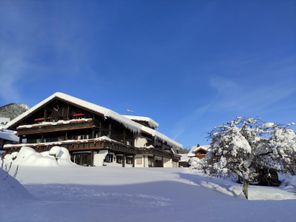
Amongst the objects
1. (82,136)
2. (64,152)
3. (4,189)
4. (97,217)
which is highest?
(82,136)

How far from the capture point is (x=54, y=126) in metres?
41.0

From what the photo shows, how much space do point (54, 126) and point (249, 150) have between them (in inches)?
1025

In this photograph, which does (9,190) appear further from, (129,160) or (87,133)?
(129,160)

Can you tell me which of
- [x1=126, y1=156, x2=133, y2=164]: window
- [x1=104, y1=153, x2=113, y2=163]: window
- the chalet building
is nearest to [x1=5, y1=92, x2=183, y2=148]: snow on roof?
the chalet building

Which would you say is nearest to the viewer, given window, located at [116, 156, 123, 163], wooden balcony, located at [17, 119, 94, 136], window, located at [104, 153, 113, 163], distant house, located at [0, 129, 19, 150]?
wooden balcony, located at [17, 119, 94, 136]

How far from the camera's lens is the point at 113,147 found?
123 feet

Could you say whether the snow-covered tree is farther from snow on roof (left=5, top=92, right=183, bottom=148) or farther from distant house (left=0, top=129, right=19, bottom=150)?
distant house (left=0, top=129, right=19, bottom=150)

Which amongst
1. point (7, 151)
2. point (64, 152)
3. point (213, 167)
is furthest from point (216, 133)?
point (7, 151)

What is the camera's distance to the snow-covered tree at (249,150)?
21703 millimetres

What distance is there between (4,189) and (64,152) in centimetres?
2482

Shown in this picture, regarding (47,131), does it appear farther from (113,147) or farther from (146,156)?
(146,156)

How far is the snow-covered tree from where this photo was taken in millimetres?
21703

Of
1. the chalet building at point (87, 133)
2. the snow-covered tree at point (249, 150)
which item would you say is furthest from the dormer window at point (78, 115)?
the snow-covered tree at point (249, 150)

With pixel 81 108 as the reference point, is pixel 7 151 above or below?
below
